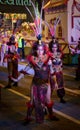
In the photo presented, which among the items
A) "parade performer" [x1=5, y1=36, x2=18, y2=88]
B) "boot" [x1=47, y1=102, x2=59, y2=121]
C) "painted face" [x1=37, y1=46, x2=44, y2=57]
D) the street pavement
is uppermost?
"painted face" [x1=37, y1=46, x2=44, y2=57]

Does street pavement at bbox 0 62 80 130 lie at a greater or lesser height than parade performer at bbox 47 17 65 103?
lesser

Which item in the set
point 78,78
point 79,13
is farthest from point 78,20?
point 78,78

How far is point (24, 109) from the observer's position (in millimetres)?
11055

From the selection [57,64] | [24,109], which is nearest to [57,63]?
[57,64]

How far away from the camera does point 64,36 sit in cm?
2375

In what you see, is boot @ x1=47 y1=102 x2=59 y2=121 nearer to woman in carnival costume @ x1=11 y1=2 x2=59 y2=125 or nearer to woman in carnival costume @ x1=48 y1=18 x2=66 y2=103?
woman in carnival costume @ x1=11 y1=2 x2=59 y2=125

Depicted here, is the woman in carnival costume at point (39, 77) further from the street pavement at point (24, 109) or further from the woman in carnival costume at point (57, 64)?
the woman in carnival costume at point (57, 64)

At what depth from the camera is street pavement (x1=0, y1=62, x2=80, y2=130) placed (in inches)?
363

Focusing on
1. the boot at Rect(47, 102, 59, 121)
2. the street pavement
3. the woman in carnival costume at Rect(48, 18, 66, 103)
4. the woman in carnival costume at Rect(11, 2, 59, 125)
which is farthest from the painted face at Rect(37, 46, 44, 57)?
the woman in carnival costume at Rect(48, 18, 66, 103)

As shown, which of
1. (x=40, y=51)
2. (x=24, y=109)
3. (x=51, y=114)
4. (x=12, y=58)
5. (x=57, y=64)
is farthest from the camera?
(x=12, y=58)

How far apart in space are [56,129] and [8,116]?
178 centimetres

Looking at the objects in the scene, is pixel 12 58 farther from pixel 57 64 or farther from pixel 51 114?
pixel 51 114

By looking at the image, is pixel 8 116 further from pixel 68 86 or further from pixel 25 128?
pixel 68 86

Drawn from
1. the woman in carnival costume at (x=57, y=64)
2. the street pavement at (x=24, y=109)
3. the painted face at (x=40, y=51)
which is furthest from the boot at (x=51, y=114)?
the woman in carnival costume at (x=57, y=64)
